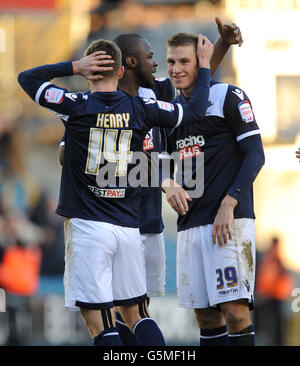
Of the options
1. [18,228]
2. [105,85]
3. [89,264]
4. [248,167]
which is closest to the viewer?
[89,264]

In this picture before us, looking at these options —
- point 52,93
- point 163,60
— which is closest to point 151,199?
point 52,93

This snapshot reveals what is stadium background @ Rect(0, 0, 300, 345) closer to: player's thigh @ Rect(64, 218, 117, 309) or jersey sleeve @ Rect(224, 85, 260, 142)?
jersey sleeve @ Rect(224, 85, 260, 142)

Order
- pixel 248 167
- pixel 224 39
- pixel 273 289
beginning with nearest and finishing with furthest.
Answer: pixel 248 167
pixel 224 39
pixel 273 289

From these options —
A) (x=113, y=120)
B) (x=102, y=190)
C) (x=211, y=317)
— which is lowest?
(x=211, y=317)

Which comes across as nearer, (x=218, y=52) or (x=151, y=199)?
(x=218, y=52)

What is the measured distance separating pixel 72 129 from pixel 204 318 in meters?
1.42

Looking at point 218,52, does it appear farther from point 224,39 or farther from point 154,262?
point 154,262

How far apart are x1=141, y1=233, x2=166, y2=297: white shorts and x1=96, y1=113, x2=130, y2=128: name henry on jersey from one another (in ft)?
3.56

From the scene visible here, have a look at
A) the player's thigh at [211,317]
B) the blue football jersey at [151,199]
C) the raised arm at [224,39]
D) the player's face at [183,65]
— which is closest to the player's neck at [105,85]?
the player's face at [183,65]

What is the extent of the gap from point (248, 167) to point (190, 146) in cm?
42

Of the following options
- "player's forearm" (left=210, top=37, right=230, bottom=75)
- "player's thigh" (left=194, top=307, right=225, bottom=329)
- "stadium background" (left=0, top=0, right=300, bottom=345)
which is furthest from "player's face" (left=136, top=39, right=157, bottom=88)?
"stadium background" (left=0, top=0, right=300, bottom=345)

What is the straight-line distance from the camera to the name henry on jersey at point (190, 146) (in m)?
4.68

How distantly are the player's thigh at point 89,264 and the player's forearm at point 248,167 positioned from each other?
0.78m

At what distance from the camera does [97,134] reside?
167 inches
